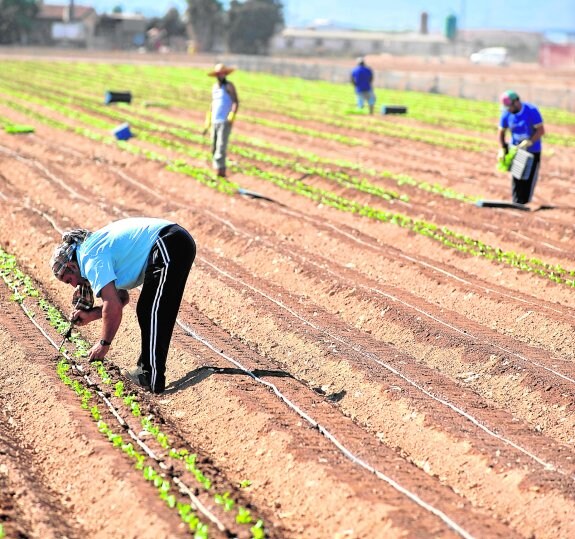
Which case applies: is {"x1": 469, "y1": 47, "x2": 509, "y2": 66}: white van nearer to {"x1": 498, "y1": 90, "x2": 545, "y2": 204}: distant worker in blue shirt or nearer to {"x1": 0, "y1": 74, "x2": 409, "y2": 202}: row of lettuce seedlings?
{"x1": 0, "y1": 74, "x2": 409, "y2": 202}: row of lettuce seedlings

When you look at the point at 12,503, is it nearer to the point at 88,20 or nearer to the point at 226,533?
the point at 226,533

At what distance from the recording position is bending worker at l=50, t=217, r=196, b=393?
760 centimetres

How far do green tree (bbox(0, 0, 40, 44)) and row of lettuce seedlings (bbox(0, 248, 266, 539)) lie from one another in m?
70.2

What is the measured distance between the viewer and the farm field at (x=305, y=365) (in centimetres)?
657

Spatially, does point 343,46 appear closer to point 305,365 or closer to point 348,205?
point 348,205

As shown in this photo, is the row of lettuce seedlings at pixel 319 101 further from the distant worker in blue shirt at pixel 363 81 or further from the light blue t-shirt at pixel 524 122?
the light blue t-shirt at pixel 524 122

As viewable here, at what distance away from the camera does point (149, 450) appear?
725 cm

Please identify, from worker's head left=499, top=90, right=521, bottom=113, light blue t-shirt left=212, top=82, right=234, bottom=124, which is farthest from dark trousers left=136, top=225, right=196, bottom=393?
light blue t-shirt left=212, top=82, right=234, bottom=124

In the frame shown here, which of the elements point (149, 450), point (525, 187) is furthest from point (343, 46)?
point (149, 450)

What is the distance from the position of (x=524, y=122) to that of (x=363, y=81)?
47.9 ft

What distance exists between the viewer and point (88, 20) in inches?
3479

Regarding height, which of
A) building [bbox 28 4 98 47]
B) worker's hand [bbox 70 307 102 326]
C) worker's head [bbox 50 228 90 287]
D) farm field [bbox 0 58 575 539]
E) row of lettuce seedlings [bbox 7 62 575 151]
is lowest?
building [bbox 28 4 98 47]

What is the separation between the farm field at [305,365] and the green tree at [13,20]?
60017 mm

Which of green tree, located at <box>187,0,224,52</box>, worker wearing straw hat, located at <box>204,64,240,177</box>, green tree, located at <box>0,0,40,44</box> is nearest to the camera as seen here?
worker wearing straw hat, located at <box>204,64,240,177</box>
